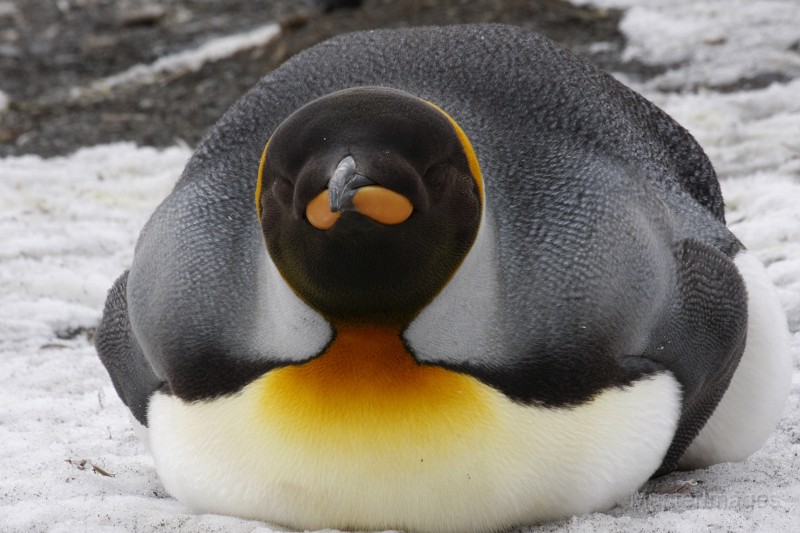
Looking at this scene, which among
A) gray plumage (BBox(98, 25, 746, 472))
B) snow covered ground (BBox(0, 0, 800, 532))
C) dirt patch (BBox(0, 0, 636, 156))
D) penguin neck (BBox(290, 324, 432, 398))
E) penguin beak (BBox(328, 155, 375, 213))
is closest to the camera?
penguin beak (BBox(328, 155, 375, 213))

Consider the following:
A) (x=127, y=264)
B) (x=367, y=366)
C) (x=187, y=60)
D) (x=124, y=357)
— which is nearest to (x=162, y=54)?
(x=187, y=60)

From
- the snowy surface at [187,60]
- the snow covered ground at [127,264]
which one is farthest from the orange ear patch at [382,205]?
the snowy surface at [187,60]

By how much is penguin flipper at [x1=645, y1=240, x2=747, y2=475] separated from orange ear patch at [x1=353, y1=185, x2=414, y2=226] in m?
0.98

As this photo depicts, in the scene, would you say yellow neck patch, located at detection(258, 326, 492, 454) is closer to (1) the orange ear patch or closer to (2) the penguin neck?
(2) the penguin neck

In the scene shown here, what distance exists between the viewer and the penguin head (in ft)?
8.25

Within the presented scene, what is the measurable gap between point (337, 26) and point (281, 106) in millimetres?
6628

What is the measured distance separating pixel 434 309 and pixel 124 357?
123 centimetres

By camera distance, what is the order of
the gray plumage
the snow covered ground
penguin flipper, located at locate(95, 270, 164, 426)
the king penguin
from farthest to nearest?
1. penguin flipper, located at locate(95, 270, 164, 426)
2. the snow covered ground
3. the gray plumage
4. the king penguin

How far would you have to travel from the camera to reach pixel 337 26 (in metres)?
10.1

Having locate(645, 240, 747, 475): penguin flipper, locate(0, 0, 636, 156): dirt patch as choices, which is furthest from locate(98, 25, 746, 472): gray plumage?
locate(0, 0, 636, 156): dirt patch

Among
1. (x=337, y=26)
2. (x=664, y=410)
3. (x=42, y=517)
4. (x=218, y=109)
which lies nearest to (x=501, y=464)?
(x=664, y=410)

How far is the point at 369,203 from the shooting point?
2471mm

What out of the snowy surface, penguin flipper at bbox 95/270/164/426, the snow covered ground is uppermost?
penguin flipper at bbox 95/270/164/426

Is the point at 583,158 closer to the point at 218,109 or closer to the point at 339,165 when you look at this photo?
the point at 339,165
